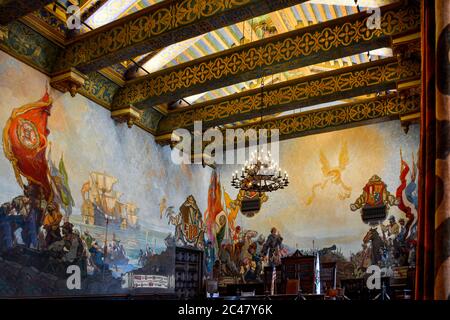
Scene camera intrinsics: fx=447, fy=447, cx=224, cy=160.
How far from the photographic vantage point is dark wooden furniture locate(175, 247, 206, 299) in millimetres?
14969

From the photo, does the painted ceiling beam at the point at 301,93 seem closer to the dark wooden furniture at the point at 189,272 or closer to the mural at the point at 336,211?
the mural at the point at 336,211

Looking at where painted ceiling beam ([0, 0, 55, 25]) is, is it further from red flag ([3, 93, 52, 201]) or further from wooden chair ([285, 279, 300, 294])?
wooden chair ([285, 279, 300, 294])

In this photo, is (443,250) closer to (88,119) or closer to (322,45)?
(322,45)

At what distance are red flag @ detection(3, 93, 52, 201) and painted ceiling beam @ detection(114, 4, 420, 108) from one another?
8.96 ft

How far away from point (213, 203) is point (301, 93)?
20.7 ft

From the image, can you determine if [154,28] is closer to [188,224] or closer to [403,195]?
[188,224]

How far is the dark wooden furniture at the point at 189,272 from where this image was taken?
1497cm

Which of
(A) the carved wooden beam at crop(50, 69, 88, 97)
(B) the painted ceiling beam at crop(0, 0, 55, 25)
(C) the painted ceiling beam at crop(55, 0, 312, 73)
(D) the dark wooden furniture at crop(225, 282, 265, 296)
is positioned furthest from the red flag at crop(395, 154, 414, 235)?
(B) the painted ceiling beam at crop(0, 0, 55, 25)

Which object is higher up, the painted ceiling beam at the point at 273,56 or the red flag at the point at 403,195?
the painted ceiling beam at the point at 273,56

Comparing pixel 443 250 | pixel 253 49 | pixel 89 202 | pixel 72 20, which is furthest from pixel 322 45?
pixel 443 250

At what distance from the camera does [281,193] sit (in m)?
16.2

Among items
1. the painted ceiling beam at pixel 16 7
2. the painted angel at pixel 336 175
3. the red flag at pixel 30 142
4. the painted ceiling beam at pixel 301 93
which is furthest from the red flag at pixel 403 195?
the painted ceiling beam at pixel 16 7

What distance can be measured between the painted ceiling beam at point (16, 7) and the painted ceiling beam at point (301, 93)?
6664 millimetres
